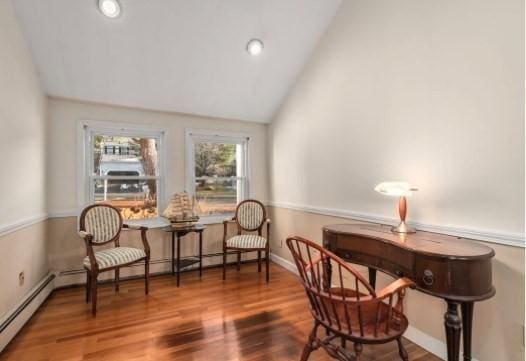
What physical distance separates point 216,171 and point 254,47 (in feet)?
5.71

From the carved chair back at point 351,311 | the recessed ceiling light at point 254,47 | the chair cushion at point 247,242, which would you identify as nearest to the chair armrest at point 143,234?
the chair cushion at point 247,242

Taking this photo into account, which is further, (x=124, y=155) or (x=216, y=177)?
(x=216, y=177)

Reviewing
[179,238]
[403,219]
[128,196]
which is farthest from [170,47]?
[403,219]

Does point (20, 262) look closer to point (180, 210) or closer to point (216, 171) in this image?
point (180, 210)

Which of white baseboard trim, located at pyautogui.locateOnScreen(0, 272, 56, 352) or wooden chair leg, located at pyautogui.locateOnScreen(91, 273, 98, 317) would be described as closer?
white baseboard trim, located at pyautogui.locateOnScreen(0, 272, 56, 352)

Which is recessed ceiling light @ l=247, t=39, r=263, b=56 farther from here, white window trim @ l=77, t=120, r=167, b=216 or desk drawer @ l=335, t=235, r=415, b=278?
desk drawer @ l=335, t=235, r=415, b=278

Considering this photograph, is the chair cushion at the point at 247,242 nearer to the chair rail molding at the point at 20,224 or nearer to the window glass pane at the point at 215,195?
the window glass pane at the point at 215,195

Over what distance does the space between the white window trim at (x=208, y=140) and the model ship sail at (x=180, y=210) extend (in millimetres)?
348

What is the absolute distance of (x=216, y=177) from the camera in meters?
4.01

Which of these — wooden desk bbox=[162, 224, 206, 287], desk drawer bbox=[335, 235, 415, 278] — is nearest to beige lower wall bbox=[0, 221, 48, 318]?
wooden desk bbox=[162, 224, 206, 287]

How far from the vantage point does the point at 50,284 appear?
2.96 metres

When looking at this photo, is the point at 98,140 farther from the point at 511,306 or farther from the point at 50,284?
the point at 511,306

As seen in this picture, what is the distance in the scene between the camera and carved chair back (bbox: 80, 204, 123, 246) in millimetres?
2926

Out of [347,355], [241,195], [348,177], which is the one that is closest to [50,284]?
[241,195]
